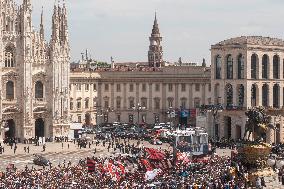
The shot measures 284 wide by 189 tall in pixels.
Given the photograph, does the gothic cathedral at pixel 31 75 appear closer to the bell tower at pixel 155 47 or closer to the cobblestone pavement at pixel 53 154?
the cobblestone pavement at pixel 53 154

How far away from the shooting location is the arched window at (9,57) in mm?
75188

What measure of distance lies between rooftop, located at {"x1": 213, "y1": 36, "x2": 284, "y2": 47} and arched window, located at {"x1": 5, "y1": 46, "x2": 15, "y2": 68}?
1051 inches

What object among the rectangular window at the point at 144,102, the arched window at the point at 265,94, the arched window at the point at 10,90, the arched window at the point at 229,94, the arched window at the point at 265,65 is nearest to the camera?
the arched window at the point at 10,90

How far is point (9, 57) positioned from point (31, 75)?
3.48 m

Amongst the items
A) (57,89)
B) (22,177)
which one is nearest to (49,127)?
(57,89)

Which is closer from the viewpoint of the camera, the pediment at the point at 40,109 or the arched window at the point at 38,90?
the pediment at the point at 40,109

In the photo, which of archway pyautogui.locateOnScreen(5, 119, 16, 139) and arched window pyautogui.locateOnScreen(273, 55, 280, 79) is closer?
archway pyautogui.locateOnScreen(5, 119, 16, 139)

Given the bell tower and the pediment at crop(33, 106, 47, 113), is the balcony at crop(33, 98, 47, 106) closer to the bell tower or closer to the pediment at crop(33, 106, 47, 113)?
the pediment at crop(33, 106, 47, 113)

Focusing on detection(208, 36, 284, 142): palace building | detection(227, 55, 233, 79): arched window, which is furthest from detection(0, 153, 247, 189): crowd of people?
detection(227, 55, 233, 79): arched window

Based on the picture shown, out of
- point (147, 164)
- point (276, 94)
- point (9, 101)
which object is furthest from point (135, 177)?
point (276, 94)

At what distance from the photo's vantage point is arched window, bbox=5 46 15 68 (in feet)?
247

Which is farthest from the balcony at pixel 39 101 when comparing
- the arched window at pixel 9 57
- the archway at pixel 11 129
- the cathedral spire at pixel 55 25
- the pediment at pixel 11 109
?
the cathedral spire at pixel 55 25

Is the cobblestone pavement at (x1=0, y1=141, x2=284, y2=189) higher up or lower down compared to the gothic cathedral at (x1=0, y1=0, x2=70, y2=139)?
lower down

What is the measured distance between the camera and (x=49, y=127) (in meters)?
77.6
